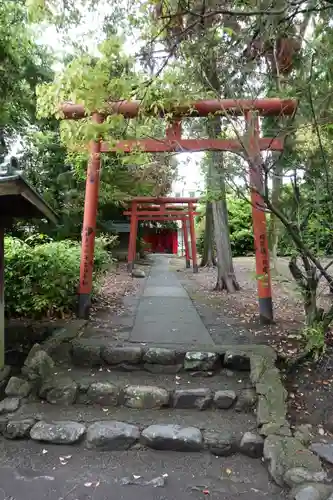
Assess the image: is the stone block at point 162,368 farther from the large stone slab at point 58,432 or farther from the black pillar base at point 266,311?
the black pillar base at point 266,311

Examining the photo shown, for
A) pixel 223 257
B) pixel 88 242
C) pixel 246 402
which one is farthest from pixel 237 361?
pixel 223 257

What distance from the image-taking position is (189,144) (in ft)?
19.6

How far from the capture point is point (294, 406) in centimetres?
411

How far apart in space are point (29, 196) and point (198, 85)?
243 cm

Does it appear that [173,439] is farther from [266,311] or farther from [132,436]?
[266,311]

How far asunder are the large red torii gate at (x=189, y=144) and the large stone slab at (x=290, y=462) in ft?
7.30

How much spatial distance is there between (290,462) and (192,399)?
1227 mm

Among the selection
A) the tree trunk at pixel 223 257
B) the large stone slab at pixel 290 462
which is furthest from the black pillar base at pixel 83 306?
the tree trunk at pixel 223 257

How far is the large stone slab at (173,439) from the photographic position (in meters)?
3.66

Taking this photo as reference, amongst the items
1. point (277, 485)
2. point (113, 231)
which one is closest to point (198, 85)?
point (277, 485)

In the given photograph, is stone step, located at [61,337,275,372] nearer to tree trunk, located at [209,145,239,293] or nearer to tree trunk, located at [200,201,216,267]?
→ tree trunk, located at [209,145,239,293]

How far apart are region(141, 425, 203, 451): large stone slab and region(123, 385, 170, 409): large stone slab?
0.45 m

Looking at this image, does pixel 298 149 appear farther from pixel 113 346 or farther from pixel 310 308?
pixel 113 346

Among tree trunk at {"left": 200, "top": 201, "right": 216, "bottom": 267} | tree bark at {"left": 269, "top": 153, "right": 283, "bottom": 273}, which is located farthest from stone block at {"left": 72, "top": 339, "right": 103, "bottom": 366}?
tree trunk at {"left": 200, "top": 201, "right": 216, "bottom": 267}
